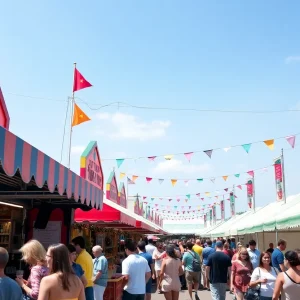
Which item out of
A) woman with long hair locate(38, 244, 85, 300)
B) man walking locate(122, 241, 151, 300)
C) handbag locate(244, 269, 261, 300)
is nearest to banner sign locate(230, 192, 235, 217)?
handbag locate(244, 269, 261, 300)

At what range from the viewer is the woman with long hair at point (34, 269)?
14.1 feet

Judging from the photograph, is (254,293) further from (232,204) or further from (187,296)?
(232,204)

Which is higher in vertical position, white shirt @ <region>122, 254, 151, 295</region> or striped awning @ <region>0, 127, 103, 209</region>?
striped awning @ <region>0, 127, 103, 209</region>

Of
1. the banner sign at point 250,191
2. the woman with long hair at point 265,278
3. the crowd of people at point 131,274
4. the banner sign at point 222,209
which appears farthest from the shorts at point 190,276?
the banner sign at point 222,209

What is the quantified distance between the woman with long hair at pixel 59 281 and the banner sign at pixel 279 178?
14757 mm

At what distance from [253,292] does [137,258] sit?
191 cm

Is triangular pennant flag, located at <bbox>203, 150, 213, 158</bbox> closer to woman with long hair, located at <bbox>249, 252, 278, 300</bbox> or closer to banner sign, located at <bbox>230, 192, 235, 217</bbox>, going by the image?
woman with long hair, located at <bbox>249, 252, 278, 300</bbox>

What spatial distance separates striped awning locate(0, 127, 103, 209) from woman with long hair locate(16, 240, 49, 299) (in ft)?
2.31

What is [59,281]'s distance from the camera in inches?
128

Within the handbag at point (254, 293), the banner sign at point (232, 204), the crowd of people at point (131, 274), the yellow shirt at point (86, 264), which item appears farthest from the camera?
the banner sign at point (232, 204)

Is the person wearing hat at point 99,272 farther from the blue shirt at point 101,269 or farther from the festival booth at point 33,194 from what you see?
the festival booth at point 33,194

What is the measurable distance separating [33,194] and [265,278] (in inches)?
170

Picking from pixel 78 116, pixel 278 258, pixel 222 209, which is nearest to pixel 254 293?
pixel 278 258

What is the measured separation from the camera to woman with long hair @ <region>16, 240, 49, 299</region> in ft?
14.1
